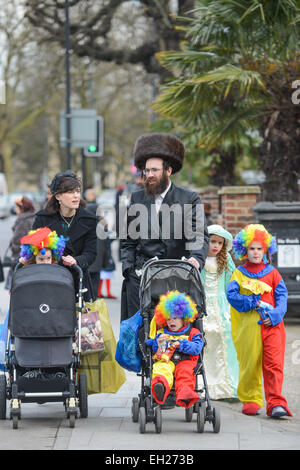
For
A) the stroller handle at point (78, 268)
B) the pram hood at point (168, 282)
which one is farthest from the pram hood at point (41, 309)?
the pram hood at point (168, 282)

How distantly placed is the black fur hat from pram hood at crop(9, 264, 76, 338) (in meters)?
1.15

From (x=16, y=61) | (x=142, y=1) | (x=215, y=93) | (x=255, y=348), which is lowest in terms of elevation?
(x=255, y=348)

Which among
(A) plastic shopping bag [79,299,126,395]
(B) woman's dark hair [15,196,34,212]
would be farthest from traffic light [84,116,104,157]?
(A) plastic shopping bag [79,299,126,395]

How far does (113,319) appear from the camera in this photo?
12.0 m

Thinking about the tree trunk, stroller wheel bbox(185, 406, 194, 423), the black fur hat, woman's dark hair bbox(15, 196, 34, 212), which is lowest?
stroller wheel bbox(185, 406, 194, 423)

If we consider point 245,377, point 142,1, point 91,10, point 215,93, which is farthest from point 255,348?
point 91,10

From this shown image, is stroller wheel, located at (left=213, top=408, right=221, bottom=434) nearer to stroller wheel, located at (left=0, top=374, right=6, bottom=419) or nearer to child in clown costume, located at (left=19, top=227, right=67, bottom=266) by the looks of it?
stroller wheel, located at (left=0, top=374, right=6, bottom=419)

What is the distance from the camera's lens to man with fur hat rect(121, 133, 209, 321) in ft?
22.2

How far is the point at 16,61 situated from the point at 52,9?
22252 mm

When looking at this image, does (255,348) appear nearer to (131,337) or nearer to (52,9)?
(131,337)

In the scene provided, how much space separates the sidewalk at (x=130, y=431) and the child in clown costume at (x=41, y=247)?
3.74 ft

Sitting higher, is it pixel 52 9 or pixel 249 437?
pixel 52 9
